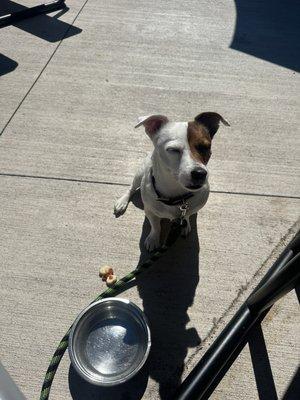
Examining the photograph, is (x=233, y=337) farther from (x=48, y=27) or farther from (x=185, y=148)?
(x=48, y=27)

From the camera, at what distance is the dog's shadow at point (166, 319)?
2.39 meters

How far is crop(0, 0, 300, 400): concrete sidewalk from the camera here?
257cm

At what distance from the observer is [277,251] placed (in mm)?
3084

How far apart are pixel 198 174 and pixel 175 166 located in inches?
7.7

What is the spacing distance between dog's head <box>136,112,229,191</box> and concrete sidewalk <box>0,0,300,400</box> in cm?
93

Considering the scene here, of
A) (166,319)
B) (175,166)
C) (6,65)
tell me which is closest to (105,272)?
(166,319)

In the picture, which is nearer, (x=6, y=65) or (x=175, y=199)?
(x=175, y=199)

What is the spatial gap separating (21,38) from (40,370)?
475cm

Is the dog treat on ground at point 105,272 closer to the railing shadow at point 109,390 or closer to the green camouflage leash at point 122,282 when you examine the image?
the green camouflage leash at point 122,282

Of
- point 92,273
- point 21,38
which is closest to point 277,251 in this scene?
point 92,273

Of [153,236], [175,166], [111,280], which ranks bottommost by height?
[111,280]

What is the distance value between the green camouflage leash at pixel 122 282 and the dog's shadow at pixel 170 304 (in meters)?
0.13

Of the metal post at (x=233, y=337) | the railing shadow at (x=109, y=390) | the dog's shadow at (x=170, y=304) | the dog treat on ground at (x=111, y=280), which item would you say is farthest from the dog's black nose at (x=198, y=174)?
the railing shadow at (x=109, y=390)

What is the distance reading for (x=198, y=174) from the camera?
2.31 metres
